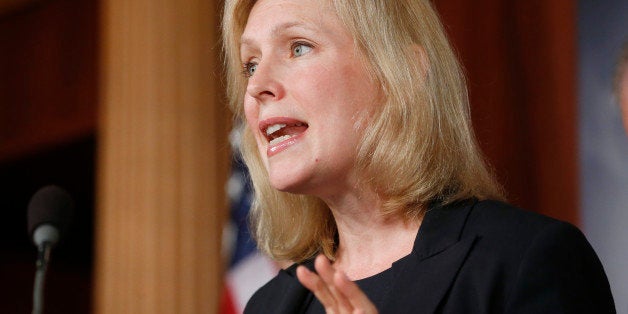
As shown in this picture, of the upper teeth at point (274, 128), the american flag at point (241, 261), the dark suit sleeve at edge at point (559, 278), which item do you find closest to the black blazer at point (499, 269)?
the dark suit sleeve at edge at point (559, 278)

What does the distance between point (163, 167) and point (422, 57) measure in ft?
9.09

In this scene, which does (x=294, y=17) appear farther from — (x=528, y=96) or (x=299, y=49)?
(x=528, y=96)

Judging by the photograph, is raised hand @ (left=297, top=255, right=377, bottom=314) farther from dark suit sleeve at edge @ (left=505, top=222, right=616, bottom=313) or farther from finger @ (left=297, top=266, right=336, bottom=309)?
dark suit sleeve at edge @ (left=505, top=222, right=616, bottom=313)

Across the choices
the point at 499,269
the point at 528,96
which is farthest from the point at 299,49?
the point at 528,96

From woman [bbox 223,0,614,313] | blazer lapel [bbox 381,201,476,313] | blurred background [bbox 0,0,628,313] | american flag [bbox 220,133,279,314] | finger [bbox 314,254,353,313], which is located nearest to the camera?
finger [bbox 314,254,353,313]

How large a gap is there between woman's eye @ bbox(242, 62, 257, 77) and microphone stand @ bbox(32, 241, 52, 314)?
611 mm

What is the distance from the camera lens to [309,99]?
2.12 m

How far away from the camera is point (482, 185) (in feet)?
7.20

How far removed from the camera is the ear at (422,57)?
7.28 feet

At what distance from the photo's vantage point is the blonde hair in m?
2.13

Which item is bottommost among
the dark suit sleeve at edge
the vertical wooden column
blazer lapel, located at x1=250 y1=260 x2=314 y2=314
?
the dark suit sleeve at edge

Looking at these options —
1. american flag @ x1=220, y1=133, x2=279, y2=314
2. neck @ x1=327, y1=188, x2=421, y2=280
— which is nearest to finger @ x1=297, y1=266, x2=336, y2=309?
neck @ x1=327, y1=188, x2=421, y2=280

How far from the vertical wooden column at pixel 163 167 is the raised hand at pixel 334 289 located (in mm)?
2965

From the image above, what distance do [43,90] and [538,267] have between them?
5632 millimetres
